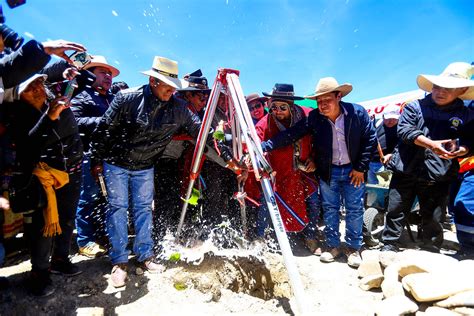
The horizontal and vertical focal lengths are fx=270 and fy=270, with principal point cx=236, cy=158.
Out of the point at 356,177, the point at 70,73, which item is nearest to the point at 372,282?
the point at 356,177

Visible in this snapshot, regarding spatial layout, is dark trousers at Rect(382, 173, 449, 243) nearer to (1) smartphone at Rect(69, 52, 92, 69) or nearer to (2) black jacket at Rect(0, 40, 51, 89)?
(1) smartphone at Rect(69, 52, 92, 69)

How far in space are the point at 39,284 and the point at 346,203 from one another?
11.0 ft

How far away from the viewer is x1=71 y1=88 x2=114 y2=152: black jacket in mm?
2945

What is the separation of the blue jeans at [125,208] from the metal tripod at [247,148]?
1.41 ft

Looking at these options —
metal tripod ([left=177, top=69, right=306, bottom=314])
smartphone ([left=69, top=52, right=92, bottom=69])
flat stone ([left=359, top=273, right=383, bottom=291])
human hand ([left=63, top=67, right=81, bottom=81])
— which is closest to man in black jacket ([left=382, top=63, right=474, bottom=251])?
flat stone ([left=359, top=273, right=383, bottom=291])

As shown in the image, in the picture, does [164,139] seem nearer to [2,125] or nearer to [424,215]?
[2,125]

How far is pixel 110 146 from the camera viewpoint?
2.68 metres

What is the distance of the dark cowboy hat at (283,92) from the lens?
3.56 meters

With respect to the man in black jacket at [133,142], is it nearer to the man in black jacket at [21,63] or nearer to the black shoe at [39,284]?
the black shoe at [39,284]

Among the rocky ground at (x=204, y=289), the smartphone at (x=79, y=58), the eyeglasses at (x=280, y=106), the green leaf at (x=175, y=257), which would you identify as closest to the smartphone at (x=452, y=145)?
the rocky ground at (x=204, y=289)

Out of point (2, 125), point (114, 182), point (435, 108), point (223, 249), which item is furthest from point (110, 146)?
point (435, 108)

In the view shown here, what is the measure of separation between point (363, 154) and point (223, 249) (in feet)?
6.90

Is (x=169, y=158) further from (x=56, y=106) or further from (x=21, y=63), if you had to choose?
(x=21, y=63)

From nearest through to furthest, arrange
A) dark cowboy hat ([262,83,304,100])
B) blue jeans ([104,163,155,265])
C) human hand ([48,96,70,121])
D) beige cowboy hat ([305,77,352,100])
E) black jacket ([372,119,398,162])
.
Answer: human hand ([48,96,70,121]), blue jeans ([104,163,155,265]), beige cowboy hat ([305,77,352,100]), dark cowboy hat ([262,83,304,100]), black jacket ([372,119,398,162])
